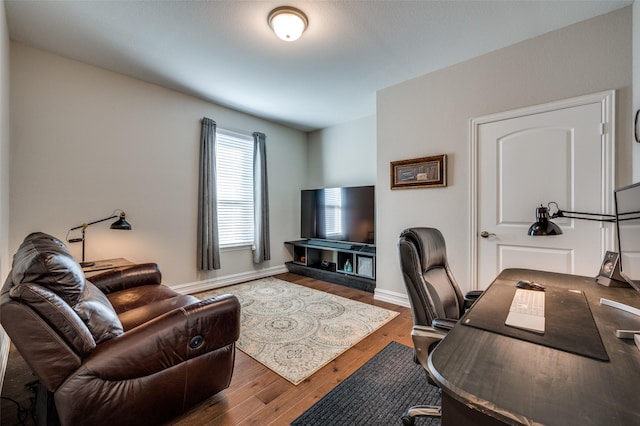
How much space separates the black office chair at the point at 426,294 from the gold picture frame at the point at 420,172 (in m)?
1.42

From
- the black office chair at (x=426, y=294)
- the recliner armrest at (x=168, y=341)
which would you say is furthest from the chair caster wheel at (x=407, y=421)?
the recliner armrest at (x=168, y=341)

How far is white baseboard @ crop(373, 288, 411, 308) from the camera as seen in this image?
3247mm

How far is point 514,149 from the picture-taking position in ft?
8.29

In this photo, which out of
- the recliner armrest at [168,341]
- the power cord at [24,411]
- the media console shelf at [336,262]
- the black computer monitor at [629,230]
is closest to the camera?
the black computer monitor at [629,230]

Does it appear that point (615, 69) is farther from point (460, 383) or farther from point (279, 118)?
point (279, 118)

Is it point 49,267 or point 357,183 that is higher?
point 357,183

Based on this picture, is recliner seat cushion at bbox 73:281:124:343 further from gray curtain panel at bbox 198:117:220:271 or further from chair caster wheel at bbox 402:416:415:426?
gray curtain panel at bbox 198:117:220:271

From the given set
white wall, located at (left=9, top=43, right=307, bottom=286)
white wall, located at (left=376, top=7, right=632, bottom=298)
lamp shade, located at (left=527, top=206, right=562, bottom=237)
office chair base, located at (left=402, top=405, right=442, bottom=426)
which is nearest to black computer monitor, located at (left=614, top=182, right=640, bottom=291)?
lamp shade, located at (left=527, top=206, right=562, bottom=237)

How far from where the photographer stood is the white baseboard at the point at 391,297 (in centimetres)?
325

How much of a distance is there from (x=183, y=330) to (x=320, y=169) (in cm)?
405

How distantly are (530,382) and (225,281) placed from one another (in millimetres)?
3938

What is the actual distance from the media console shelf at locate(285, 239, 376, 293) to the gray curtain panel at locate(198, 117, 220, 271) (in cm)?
148

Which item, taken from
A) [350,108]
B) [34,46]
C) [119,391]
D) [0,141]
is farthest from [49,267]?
[350,108]

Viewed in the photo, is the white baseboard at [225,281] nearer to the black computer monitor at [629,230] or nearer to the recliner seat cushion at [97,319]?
the recliner seat cushion at [97,319]
